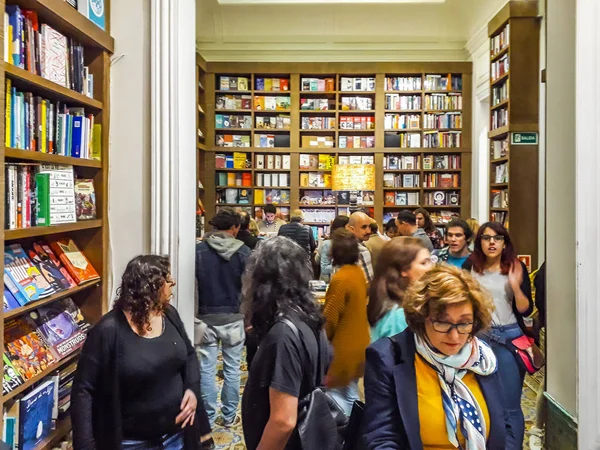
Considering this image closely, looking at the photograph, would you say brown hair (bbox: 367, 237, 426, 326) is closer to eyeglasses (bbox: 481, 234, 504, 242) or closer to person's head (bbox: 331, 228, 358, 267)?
person's head (bbox: 331, 228, 358, 267)

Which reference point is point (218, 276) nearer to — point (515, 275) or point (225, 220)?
point (225, 220)

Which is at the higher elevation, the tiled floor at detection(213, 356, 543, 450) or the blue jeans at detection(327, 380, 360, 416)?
the blue jeans at detection(327, 380, 360, 416)

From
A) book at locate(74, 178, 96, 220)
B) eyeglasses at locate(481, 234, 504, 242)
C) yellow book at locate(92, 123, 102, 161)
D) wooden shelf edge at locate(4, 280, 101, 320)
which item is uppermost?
yellow book at locate(92, 123, 102, 161)

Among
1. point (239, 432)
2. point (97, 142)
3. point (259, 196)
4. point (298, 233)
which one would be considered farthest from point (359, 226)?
point (259, 196)

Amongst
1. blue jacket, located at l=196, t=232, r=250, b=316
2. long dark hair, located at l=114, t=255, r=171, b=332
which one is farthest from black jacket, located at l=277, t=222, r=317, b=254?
long dark hair, located at l=114, t=255, r=171, b=332

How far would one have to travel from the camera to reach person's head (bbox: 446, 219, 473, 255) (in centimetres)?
376

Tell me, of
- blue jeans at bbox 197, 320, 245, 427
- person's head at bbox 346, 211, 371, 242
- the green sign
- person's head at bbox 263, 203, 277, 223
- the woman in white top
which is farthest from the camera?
person's head at bbox 263, 203, 277, 223

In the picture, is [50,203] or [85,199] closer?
[50,203]

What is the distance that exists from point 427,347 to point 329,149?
6.55 m

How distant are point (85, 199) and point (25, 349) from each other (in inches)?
27.3

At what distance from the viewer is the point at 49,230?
1978 millimetres

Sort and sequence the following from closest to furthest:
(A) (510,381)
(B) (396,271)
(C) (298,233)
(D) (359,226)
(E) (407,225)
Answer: (A) (510,381), (B) (396,271), (D) (359,226), (E) (407,225), (C) (298,233)

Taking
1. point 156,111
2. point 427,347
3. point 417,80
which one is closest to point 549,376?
point 427,347

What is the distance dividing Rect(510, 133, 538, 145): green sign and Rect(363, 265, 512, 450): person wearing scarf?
4203 mm
